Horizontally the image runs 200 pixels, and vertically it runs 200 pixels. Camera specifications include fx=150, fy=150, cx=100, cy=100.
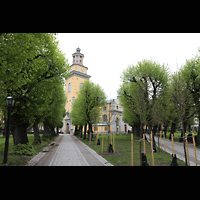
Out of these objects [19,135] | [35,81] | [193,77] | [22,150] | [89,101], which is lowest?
[22,150]

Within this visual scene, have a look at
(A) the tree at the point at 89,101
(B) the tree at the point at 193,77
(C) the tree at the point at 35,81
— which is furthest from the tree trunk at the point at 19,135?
(B) the tree at the point at 193,77

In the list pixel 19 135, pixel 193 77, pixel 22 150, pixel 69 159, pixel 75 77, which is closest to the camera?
pixel 69 159

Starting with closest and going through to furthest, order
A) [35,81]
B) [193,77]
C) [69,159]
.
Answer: [69,159] < [35,81] < [193,77]

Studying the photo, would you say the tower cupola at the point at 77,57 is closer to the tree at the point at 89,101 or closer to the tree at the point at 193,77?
the tree at the point at 89,101

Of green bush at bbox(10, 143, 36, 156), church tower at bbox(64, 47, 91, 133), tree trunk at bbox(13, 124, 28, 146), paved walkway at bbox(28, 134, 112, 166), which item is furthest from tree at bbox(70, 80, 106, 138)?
church tower at bbox(64, 47, 91, 133)

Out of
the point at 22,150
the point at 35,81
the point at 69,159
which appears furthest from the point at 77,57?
the point at 69,159

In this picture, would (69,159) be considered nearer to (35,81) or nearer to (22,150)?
(22,150)

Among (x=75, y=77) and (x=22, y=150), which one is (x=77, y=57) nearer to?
(x=75, y=77)

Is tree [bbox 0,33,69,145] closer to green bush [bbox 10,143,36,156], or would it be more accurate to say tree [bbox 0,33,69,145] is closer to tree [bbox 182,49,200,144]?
green bush [bbox 10,143,36,156]

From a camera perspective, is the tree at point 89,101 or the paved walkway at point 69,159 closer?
the paved walkway at point 69,159

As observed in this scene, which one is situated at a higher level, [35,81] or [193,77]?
[193,77]

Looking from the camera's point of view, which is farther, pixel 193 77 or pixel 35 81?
pixel 193 77
